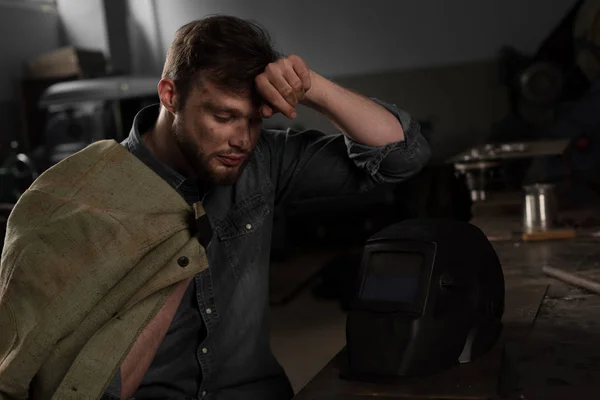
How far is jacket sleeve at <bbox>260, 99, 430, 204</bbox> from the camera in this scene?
1.78m

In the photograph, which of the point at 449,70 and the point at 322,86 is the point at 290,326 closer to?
the point at 449,70

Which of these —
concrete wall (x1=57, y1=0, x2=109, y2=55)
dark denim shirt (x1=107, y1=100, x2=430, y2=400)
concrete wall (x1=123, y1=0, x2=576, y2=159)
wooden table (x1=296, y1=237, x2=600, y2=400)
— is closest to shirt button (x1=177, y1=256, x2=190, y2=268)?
dark denim shirt (x1=107, y1=100, x2=430, y2=400)

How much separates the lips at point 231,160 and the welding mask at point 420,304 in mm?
402

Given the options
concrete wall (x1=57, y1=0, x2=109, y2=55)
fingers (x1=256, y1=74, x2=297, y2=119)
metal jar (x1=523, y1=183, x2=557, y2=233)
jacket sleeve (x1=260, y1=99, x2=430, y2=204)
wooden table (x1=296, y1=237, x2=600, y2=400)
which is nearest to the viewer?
Answer: wooden table (x1=296, y1=237, x2=600, y2=400)

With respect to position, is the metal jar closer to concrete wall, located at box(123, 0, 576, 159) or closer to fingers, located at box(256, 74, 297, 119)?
fingers, located at box(256, 74, 297, 119)

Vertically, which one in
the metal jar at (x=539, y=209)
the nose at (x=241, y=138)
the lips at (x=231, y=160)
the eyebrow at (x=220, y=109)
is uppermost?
the eyebrow at (x=220, y=109)

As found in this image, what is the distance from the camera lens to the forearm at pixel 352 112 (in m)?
1.70

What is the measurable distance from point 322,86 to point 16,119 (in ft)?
18.6

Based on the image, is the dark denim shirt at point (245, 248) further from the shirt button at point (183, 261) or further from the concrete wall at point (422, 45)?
the concrete wall at point (422, 45)

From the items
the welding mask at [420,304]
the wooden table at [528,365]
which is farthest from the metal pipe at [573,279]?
the welding mask at [420,304]

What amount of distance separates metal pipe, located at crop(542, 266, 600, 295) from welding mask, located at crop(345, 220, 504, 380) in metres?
0.45

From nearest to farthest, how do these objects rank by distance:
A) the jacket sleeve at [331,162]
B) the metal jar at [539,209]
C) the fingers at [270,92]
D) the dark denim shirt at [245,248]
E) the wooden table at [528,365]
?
the wooden table at [528,365]
the fingers at [270,92]
the dark denim shirt at [245,248]
the jacket sleeve at [331,162]
the metal jar at [539,209]

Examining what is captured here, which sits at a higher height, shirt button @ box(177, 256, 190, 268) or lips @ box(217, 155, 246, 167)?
lips @ box(217, 155, 246, 167)

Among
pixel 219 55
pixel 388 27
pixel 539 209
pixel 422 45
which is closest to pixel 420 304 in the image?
pixel 219 55
